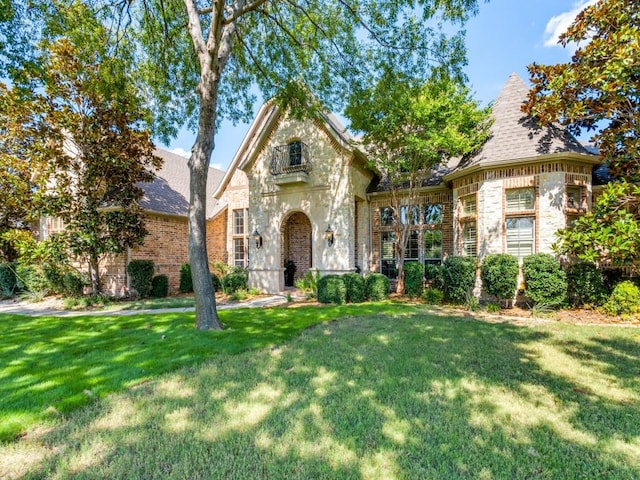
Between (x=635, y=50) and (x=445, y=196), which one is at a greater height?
(x=635, y=50)

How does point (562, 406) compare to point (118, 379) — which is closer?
point (562, 406)

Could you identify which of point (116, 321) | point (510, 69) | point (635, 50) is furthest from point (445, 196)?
point (116, 321)

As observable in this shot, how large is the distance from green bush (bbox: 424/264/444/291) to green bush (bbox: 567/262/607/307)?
3305 mm

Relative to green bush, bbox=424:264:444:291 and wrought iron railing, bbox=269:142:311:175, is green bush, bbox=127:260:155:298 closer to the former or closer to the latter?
wrought iron railing, bbox=269:142:311:175

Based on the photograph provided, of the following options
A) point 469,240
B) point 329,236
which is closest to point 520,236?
point 469,240

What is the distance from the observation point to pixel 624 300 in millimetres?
7859

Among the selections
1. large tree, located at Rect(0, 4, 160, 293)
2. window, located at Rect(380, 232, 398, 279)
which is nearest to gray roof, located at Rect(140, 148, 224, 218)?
large tree, located at Rect(0, 4, 160, 293)

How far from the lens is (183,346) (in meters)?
5.46

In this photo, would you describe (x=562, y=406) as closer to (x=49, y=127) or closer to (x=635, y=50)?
(x=635, y=50)

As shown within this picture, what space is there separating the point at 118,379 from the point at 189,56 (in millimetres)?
9291

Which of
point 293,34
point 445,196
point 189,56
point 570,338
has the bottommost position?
point 570,338

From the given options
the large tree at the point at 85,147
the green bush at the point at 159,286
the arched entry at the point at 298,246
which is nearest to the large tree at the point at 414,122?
the arched entry at the point at 298,246

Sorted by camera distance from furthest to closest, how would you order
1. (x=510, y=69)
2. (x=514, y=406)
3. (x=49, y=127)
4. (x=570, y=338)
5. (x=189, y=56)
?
(x=510, y=69) → (x=49, y=127) → (x=189, y=56) → (x=570, y=338) → (x=514, y=406)

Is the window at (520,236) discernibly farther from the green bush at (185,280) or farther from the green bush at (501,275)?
the green bush at (185,280)
